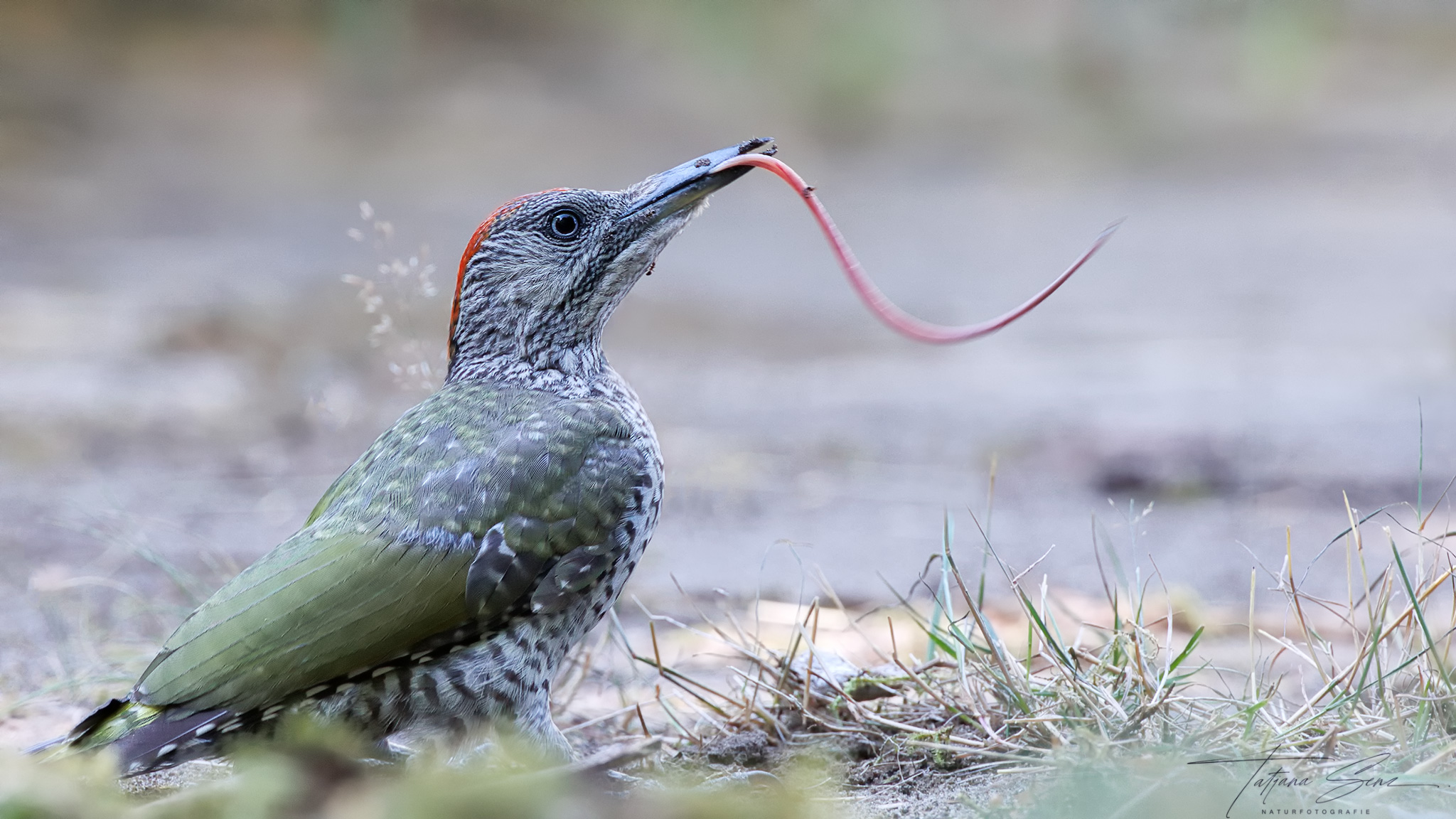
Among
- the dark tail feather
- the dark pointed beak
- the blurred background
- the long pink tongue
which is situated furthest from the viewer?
the blurred background

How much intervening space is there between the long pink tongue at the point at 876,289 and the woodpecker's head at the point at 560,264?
0.74ft

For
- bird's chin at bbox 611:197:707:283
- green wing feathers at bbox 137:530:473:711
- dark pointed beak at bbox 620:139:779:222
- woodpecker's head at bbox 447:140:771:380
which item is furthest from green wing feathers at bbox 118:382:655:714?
dark pointed beak at bbox 620:139:779:222

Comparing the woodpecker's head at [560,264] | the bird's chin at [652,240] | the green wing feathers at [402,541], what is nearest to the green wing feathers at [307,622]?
the green wing feathers at [402,541]

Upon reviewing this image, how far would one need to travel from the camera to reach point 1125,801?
2016 mm

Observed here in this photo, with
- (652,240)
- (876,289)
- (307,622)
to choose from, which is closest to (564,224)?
(652,240)

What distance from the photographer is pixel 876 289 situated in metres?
2.91

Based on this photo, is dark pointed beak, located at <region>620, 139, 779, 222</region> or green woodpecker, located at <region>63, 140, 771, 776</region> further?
dark pointed beak, located at <region>620, 139, 779, 222</region>

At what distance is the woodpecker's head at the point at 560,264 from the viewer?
11.0 ft

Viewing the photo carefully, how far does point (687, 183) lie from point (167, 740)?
1594 mm

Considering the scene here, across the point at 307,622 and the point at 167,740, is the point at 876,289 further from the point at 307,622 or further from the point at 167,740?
the point at 167,740

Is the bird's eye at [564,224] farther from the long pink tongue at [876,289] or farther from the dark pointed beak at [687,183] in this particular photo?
the long pink tongue at [876,289]

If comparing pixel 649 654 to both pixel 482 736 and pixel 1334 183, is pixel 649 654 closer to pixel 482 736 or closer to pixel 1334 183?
pixel 482 736

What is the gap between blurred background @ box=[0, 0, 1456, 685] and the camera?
18.7ft

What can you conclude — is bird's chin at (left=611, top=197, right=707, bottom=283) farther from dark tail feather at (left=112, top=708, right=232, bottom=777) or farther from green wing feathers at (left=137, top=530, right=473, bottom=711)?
dark tail feather at (left=112, top=708, right=232, bottom=777)
